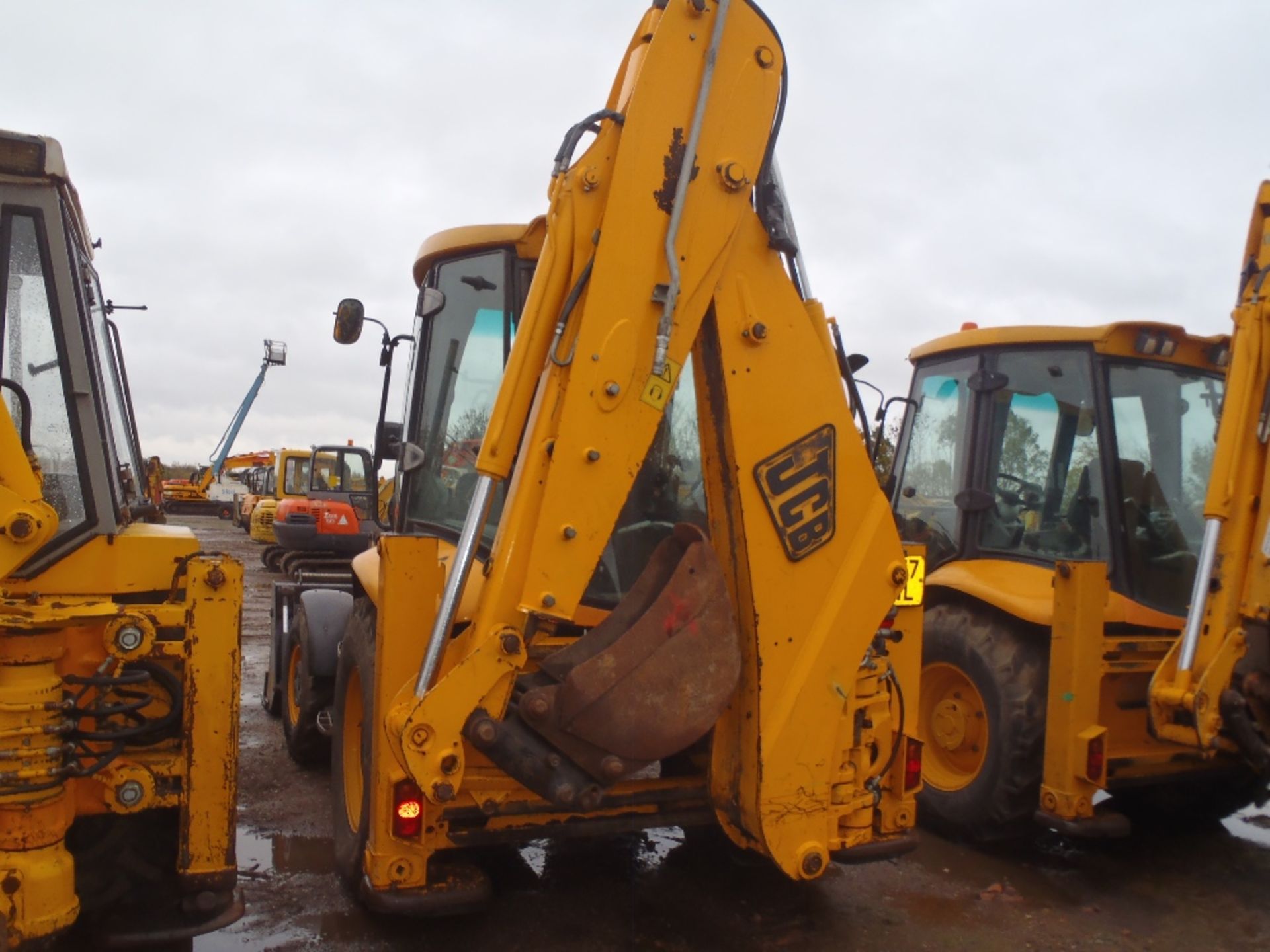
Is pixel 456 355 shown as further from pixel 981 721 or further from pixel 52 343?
pixel 981 721

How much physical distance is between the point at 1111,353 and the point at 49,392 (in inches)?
179

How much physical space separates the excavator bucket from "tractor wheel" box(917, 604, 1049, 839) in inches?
82.8

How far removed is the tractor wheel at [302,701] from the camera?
17.1 feet

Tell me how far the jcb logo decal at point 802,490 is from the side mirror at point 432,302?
1.88 metres

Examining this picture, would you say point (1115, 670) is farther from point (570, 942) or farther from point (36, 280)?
point (36, 280)

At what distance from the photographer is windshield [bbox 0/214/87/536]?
2838 millimetres

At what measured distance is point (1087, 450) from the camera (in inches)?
192

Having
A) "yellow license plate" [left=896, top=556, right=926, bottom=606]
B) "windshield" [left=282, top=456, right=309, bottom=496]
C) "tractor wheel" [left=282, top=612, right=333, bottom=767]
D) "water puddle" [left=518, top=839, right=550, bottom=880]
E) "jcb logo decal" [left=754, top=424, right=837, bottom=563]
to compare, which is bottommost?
"water puddle" [left=518, top=839, right=550, bottom=880]

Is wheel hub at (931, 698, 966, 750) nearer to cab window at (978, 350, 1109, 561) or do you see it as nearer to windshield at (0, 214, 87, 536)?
cab window at (978, 350, 1109, 561)

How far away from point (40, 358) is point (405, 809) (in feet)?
5.71

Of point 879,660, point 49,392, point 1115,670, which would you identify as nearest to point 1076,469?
point 1115,670

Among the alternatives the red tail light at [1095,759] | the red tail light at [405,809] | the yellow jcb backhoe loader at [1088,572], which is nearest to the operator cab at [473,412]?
the red tail light at [405,809]

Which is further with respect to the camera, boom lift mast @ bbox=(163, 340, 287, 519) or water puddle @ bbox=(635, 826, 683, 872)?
boom lift mast @ bbox=(163, 340, 287, 519)

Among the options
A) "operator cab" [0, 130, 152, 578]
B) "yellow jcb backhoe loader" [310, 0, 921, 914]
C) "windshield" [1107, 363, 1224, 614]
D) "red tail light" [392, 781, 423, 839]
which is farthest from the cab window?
"operator cab" [0, 130, 152, 578]
